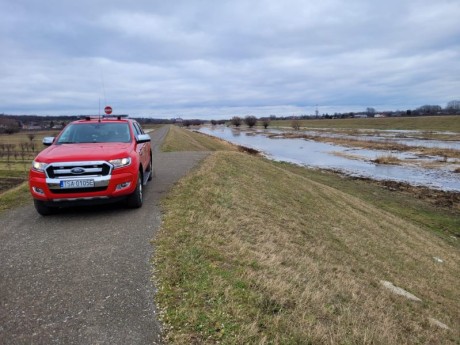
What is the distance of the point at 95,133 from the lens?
7.58 metres

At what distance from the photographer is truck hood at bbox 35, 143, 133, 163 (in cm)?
608

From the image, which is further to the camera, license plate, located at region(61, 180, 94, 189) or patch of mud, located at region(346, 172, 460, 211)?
patch of mud, located at region(346, 172, 460, 211)

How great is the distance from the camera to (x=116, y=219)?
257 inches

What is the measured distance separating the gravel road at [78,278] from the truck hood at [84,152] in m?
1.18

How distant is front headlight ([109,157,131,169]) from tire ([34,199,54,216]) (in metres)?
1.54

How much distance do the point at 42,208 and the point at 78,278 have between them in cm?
298

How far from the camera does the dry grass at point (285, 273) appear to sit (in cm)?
361

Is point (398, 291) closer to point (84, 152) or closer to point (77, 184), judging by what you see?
point (77, 184)

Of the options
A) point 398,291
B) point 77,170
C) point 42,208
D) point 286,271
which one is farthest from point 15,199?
point 398,291

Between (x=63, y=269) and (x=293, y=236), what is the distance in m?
4.99

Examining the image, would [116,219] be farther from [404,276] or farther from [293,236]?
[404,276]

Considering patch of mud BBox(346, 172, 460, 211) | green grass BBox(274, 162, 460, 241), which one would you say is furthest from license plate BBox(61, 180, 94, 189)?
patch of mud BBox(346, 172, 460, 211)

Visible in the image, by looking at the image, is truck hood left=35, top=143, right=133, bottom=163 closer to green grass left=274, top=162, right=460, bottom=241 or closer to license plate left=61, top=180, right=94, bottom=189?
license plate left=61, top=180, right=94, bottom=189

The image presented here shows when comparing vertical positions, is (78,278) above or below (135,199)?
below
